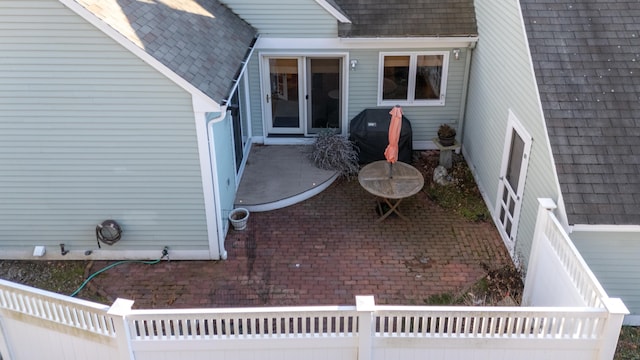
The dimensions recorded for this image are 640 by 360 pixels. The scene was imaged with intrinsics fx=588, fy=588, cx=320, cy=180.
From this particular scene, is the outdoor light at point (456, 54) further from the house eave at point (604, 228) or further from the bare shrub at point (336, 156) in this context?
the house eave at point (604, 228)

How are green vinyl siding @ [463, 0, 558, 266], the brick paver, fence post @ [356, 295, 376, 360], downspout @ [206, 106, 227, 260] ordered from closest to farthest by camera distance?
fence post @ [356, 295, 376, 360]
green vinyl siding @ [463, 0, 558, 266]
downspout @ [206, 106, 227, 260]
the brick paver

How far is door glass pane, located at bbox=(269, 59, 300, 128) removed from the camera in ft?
42.8

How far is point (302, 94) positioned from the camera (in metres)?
13.3

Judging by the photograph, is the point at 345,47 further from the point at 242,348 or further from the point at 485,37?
the point at 242,348

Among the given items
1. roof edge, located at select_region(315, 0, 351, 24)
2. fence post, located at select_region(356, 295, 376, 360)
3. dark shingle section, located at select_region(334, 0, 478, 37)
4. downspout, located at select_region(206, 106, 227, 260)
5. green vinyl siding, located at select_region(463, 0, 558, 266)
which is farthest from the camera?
dark shingle section, located at select_region(334, 0, 478, 37)

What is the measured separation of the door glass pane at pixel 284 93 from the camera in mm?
13039

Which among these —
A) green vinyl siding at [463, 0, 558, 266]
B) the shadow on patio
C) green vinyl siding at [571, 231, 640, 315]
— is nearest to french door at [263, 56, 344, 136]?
the shadow on patio

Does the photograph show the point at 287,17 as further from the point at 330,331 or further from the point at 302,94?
the point at 330,331

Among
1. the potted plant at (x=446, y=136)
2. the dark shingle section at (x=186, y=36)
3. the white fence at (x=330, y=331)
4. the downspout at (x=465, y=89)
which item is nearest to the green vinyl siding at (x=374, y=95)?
the downspout at (x=465, y=89)

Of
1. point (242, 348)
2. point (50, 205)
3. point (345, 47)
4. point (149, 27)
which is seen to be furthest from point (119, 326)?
point (345, 47)

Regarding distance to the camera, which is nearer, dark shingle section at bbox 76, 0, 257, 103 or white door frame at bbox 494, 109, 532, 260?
dark shingle section at bbox 76, 0, 257, 103

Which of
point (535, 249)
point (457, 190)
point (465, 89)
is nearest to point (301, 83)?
point (465, 89)

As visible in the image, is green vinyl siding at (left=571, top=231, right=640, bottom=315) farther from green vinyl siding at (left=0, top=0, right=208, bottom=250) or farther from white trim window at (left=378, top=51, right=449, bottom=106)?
white trim window at (left=378, top=51, right=449, bottom=106)

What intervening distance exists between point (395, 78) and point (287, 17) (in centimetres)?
273
